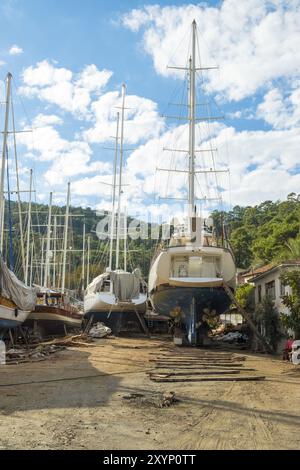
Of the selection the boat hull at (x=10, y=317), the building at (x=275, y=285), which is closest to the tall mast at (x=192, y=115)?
the building at (x=275, y=285)

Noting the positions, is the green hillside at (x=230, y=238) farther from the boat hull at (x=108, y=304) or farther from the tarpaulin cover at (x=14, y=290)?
the tarpaulin cover at (x=14, y=290)

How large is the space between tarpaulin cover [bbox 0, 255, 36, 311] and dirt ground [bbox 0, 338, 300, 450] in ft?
20.4

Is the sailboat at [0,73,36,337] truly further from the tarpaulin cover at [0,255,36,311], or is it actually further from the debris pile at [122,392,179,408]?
the debris pile at [122,392,179,408]

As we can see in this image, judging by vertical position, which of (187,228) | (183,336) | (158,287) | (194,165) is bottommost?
(183,336)

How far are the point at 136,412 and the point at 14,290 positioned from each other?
12.7 meters

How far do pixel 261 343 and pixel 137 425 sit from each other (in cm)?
1403

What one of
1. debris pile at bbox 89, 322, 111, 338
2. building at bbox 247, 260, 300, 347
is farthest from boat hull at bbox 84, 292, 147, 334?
building at bbox 247, 260, 300, 347

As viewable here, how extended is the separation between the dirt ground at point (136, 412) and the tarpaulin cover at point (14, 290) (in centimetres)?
622

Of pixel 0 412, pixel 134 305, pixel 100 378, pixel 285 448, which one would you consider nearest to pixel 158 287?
pixel 134 305

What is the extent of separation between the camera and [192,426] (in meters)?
6.21

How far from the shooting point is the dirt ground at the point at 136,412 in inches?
216

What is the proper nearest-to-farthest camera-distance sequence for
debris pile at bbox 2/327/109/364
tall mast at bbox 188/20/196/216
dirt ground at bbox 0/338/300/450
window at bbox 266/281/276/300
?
dirt ground at bbox 0/338/300/450 < debris pile at bbox 2/327/109/364 < window at bbox 266/281/276/300 < tall mast at bbox 188/20/196/216

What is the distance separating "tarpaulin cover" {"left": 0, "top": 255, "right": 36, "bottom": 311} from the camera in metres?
17.6
